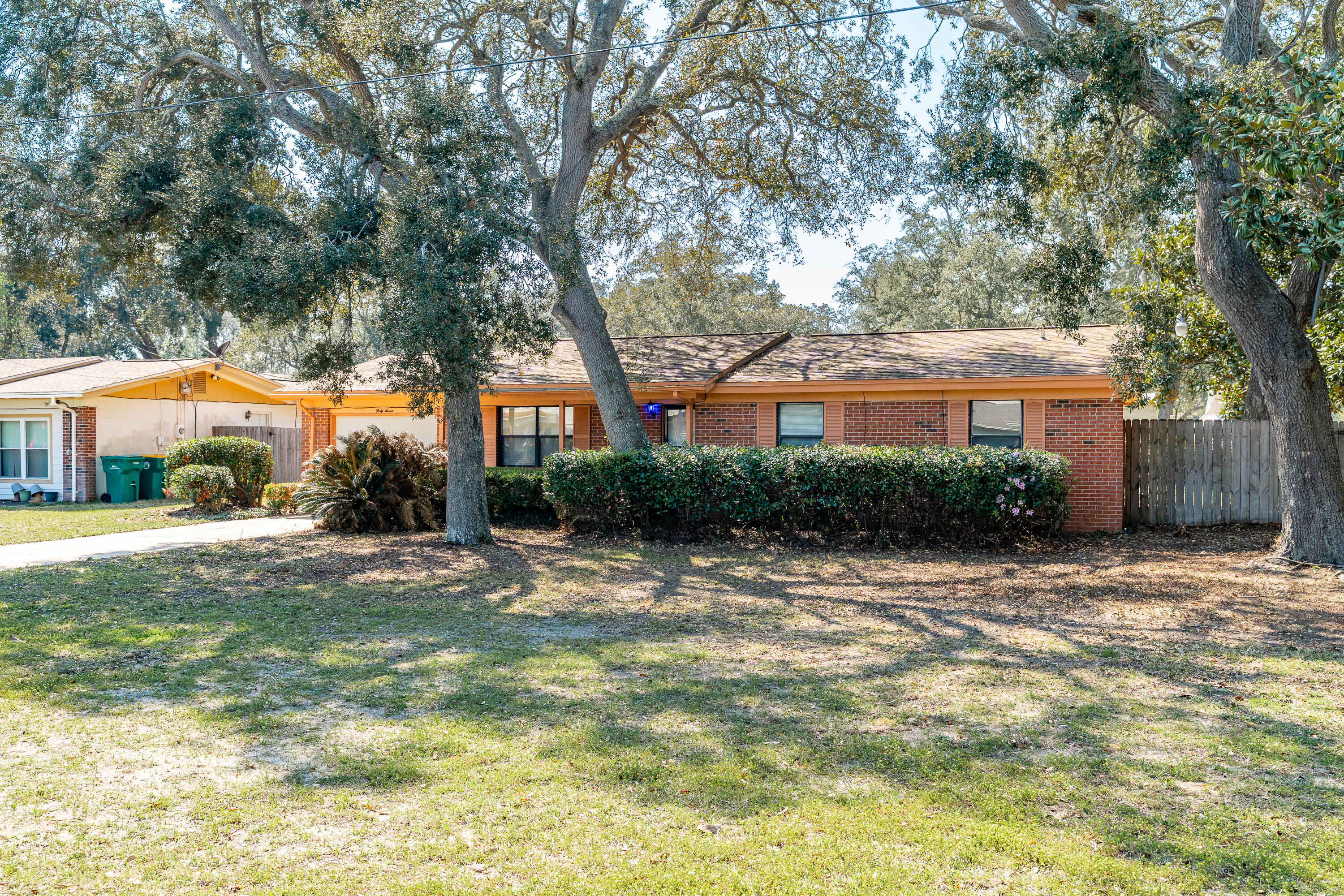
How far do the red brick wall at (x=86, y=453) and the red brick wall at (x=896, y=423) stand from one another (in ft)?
56.8

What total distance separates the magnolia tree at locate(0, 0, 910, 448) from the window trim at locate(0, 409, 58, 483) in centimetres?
928

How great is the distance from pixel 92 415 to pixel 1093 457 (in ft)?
69.7

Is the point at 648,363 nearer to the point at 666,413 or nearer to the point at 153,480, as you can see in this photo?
the point at 666,413

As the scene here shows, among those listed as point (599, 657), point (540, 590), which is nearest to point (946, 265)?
point (540, 590)

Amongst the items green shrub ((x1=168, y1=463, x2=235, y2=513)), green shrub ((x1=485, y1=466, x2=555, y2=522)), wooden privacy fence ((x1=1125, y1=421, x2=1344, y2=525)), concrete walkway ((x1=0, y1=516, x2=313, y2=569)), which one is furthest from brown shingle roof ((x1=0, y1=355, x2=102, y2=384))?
wooden privacy fence ((x1=1125, y1=421, x2=1344, y2=525))

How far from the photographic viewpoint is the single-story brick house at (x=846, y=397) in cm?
1447

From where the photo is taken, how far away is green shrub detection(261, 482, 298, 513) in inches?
708

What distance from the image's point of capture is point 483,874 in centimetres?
335

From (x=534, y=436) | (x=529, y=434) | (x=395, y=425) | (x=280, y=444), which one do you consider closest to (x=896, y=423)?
(x=534, y=436)

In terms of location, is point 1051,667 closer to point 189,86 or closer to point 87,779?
point 87,779

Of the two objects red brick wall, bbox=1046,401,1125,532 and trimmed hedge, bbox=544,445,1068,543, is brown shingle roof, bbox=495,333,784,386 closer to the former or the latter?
trimmed hedge, bbox=544,445,1068,543

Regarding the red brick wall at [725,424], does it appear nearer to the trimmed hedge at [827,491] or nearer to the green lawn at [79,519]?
the trimmed hedge at [827,491]

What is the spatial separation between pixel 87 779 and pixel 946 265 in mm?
29623

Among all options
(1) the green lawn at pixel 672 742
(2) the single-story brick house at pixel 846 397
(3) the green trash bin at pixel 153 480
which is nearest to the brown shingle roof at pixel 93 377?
(3) the green trash bin at pixel 153 480
